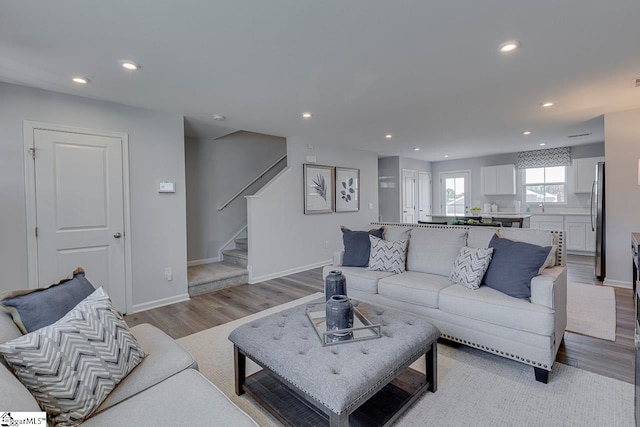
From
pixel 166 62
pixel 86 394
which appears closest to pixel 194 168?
pixel 166 62

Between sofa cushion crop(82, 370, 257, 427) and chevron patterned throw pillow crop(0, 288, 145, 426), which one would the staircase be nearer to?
chevron patterned throw pillow crop(0, 288, 145, 426)

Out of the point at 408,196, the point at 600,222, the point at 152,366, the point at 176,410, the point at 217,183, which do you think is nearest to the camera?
the point at 176,410

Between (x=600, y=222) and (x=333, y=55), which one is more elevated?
(x=333, y=55)

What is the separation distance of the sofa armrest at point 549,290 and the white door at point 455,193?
6.65 meters

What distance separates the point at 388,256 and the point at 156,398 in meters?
2.45

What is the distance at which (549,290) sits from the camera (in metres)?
2.15

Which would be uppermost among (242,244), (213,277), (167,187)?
(167,187)

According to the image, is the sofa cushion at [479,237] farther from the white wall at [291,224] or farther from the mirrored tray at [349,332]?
the white wall at [291,224]

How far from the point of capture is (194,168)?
212 inches

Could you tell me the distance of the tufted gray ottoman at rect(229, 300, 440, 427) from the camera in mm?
1425

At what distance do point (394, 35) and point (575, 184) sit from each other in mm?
6942

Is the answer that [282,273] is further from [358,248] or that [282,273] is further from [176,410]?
[176,410]

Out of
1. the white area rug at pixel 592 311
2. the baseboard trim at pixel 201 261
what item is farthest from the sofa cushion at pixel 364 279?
the baseboard trim at pixel 201 261

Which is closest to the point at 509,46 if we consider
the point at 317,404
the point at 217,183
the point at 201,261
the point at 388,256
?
the point at 388,256
